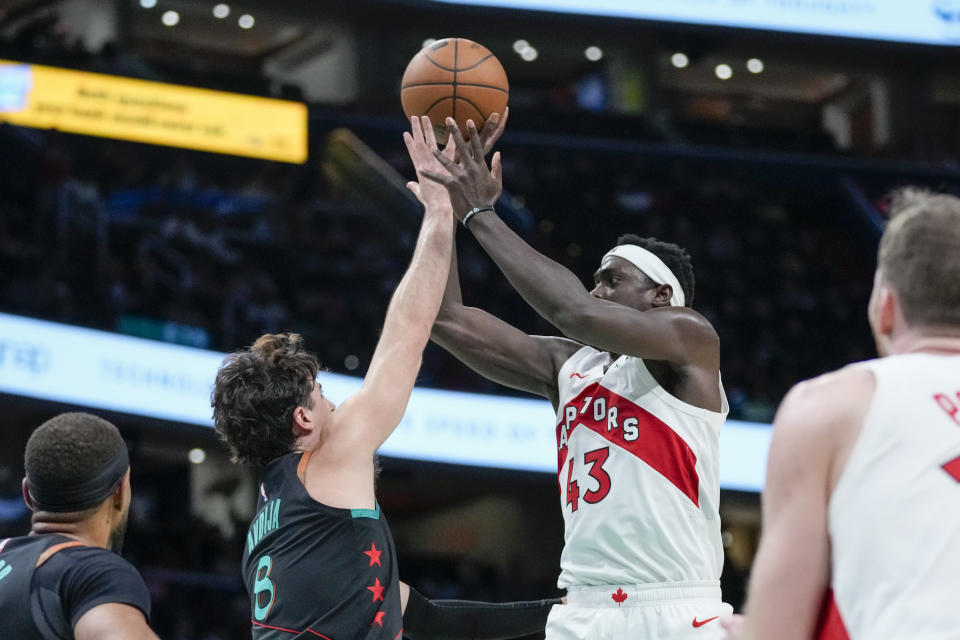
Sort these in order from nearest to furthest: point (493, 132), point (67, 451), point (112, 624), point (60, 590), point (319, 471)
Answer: point (112, 624) → point (60, 590) → point (67, 451) → point (319, 471) → point (493, 132)

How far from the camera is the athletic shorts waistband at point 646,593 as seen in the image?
13.1 ft

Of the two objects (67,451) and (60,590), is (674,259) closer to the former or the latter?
(67,451)

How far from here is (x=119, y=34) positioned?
72.6 ft

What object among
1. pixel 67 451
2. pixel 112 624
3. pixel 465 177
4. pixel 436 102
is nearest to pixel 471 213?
pixel 465 177

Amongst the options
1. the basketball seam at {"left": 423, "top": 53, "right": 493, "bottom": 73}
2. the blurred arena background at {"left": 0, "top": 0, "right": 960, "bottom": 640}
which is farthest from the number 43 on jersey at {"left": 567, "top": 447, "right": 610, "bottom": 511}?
the blurred arena background at {"left": 0, "top": 0, "right": 960, "bottom": 640}

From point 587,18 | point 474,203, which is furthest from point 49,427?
point 587,18

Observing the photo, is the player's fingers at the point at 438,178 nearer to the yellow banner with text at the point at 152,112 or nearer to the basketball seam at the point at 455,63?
the basketball seam at the point at 455,63

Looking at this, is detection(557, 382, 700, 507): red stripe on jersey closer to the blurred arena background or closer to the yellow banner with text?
the blurred arena background

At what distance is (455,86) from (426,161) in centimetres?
52

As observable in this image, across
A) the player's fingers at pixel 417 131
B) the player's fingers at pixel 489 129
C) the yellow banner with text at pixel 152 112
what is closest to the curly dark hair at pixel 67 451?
the player's fingers at pixel 417 131

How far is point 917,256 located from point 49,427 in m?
2.11

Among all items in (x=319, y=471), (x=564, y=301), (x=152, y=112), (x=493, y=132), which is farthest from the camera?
(x=152, y=112)

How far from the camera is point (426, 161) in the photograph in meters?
4.09

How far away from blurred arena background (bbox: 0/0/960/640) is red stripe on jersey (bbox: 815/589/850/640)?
10712 mm
